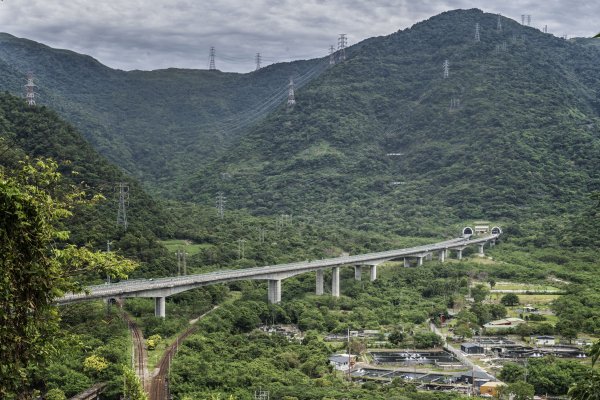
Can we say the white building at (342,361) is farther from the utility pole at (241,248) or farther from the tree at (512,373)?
the utility pole at (241,248)

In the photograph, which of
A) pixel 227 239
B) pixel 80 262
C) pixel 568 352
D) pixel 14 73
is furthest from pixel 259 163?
pixel 80 262

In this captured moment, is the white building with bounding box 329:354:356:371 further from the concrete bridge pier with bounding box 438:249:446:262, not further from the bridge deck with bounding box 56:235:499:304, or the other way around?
the concrete bridge pier with bounding box 438:249:446:262

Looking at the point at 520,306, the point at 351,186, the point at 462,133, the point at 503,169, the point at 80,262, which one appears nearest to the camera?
the point at 80,262

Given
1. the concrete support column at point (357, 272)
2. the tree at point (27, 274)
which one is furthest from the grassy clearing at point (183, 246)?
the tree at point (27, 274)

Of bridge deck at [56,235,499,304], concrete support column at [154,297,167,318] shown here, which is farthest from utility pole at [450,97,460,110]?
concrete support column at [154,297,167,318]

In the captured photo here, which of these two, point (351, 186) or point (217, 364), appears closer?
point (217, 364)

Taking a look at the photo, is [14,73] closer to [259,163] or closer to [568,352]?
[259,163]

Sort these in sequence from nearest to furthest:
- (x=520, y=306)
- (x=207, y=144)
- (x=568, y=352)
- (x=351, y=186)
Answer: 1. (x=568, y=352)
2. (x=520, y=306)
3. (x=351, y=186)
4. (x=207, y=144)
